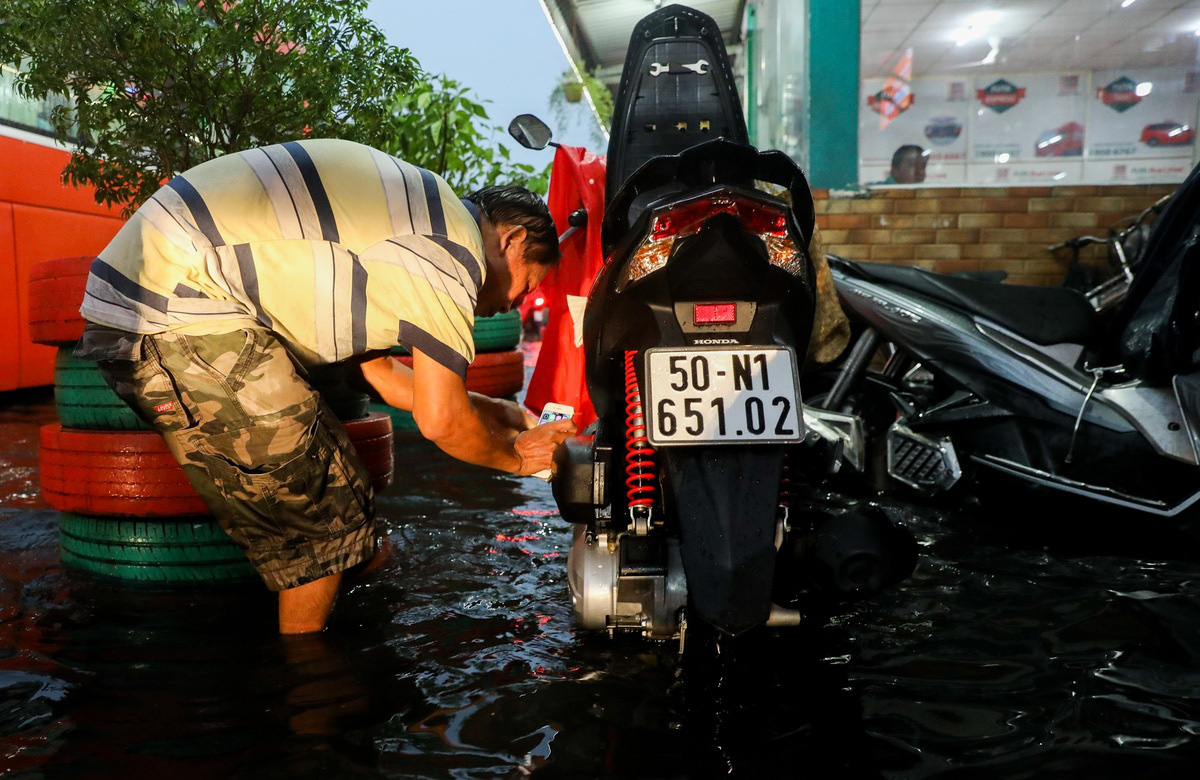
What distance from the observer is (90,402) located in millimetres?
2562

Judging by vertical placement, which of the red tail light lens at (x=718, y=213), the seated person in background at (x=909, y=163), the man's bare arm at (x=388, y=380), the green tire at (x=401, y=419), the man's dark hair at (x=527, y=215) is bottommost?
the green tire at (x=401, y=419)

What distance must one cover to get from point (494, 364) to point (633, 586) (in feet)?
11.7

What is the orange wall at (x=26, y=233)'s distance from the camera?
6.33 m

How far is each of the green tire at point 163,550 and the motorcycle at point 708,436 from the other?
1.23m

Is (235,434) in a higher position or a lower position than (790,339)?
lower

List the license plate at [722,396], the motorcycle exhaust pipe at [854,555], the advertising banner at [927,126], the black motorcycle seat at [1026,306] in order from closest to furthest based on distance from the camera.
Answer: the license plate at [722,396], the motorcycle exhaust pipe at [854,555], the black motorcycle seat at [1026,306], the advertising banner at [927,126]

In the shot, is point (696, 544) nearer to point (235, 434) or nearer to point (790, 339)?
point (790, 339)

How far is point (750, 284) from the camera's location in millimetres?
1856

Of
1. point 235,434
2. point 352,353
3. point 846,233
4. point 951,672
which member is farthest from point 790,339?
point 846,233

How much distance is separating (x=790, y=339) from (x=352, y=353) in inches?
42.5

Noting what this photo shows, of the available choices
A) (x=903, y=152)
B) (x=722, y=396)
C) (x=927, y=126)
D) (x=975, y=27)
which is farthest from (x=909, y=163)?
(x=722, y=396)

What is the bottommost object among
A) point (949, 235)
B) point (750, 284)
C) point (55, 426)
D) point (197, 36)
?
point (55, 426)

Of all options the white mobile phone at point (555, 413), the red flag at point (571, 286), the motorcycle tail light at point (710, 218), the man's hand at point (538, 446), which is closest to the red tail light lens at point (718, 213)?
the motorcycle tail light at point (710, 218)

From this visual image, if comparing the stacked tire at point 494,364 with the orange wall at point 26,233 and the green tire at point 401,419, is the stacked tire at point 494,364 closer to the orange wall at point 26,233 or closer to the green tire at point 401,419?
the green tire at point 401,419
